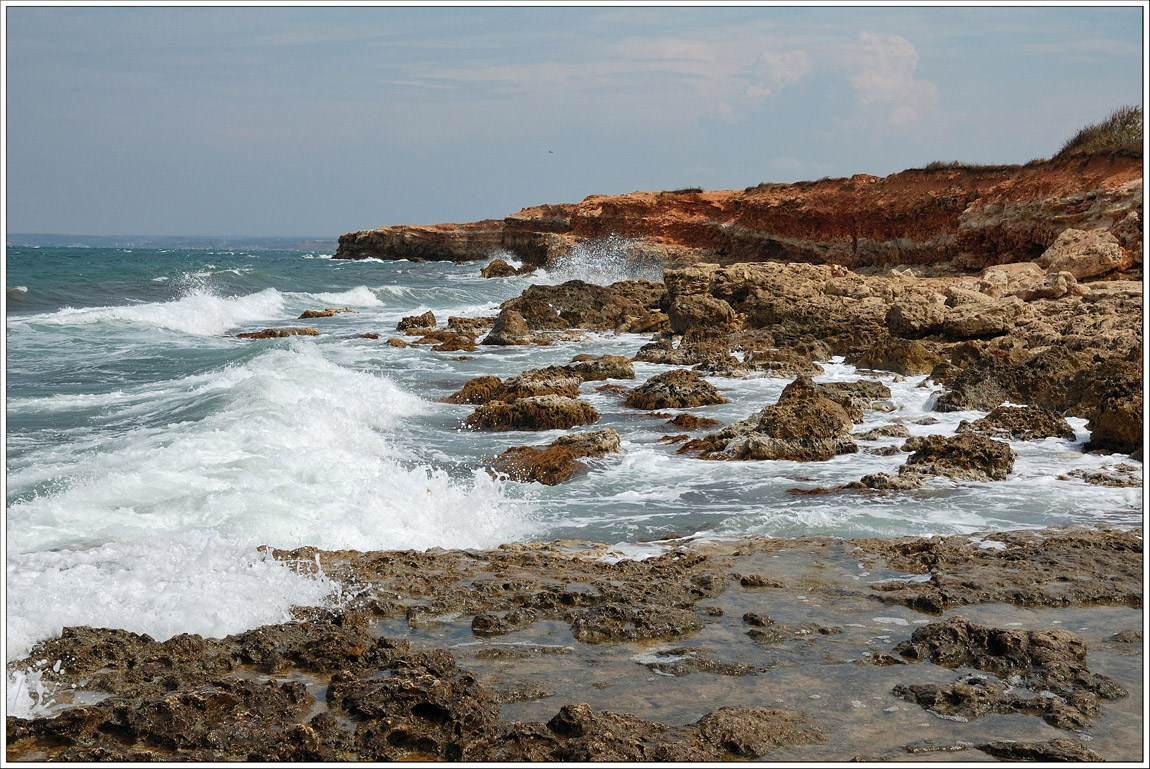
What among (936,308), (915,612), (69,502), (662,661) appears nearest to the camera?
(662,661)

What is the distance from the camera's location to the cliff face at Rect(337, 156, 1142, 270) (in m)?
22.9

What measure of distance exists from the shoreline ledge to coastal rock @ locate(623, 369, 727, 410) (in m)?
6.09

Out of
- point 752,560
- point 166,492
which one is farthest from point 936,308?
point 166,492

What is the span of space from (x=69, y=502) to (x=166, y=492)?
27.8 inches

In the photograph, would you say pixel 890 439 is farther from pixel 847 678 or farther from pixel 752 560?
pixel 847 678

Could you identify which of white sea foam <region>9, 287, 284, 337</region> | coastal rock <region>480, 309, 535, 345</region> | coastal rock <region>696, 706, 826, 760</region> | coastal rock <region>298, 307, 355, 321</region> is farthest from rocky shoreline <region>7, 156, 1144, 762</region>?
coastal rock <region>298, 307, 355, 321</region>

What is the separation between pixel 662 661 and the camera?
4.41 metres

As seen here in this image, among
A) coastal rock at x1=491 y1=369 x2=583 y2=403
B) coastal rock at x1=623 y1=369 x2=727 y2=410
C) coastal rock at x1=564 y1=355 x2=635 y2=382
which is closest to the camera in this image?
coastal rock at x1=623 y1=369 x2=727 y2=410

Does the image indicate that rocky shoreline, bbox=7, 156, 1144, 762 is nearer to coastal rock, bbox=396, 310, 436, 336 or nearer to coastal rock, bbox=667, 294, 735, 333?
coastal rock, bbox=667, 294, 735, 333

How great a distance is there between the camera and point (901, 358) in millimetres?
14414

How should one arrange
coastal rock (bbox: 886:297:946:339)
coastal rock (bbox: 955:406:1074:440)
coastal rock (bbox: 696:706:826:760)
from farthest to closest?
coastal rock (bbox: 886:297:946:339) → coastal rock (bbox: 955:406:1074:440) → coastal rock (bbox: 696:706:826:760)

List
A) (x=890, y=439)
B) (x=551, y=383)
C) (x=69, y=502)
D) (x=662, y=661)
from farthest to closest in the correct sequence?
(x=551, y=383), (x=890, y=439), (x=69, y=502), (x=662, y=661)

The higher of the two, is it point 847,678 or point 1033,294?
point 1033,294

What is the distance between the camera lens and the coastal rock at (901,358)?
14.3 meters
